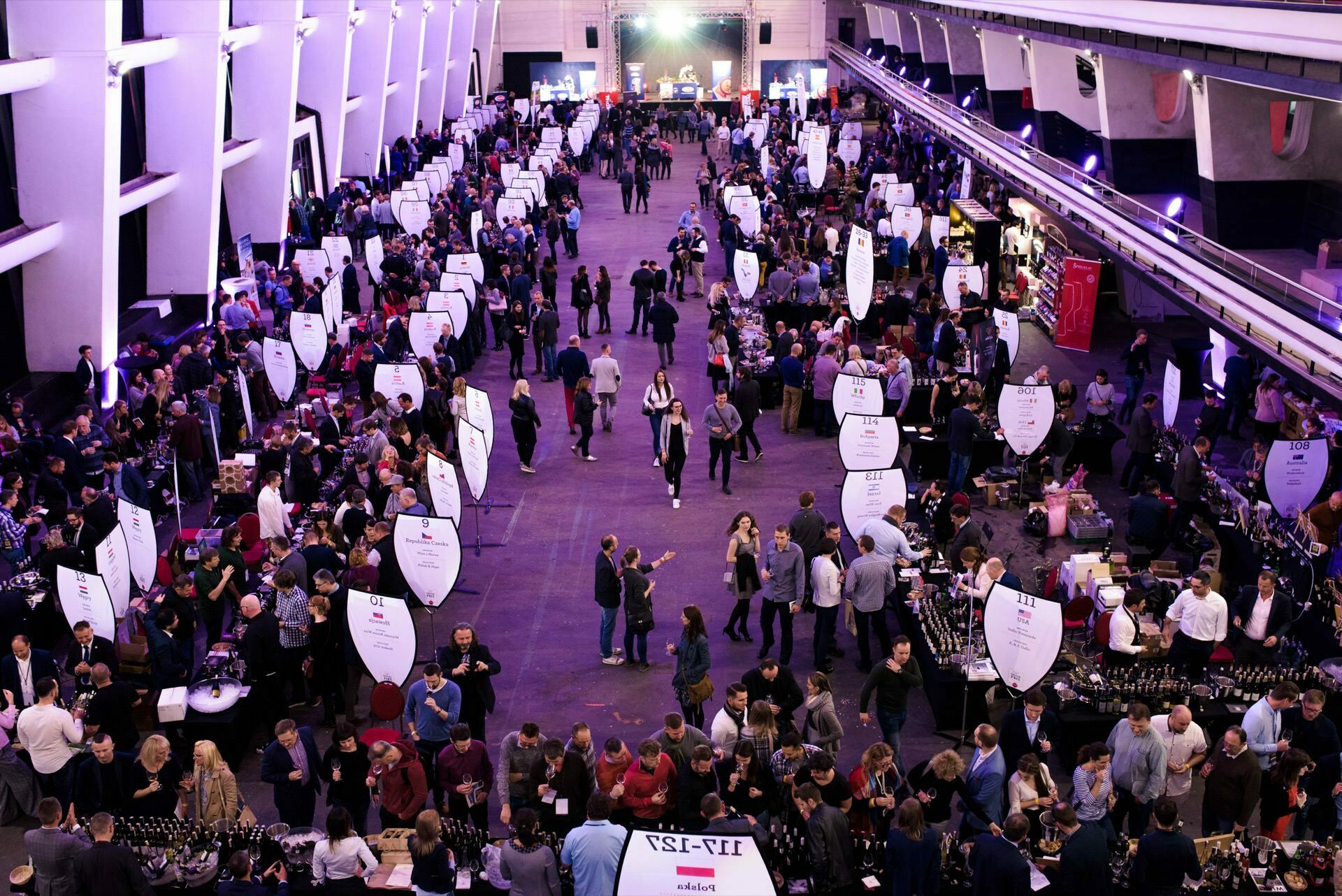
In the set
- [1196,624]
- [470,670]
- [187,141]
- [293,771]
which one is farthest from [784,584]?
[187,141]

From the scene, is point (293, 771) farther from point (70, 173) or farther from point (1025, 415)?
point (70, 173)

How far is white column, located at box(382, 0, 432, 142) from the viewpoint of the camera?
39219 mm

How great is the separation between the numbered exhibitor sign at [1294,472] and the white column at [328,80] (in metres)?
23.7

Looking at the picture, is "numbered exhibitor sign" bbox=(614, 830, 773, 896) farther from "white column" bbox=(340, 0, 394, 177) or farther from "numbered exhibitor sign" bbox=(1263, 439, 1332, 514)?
"white column" bbox=(340, 0, 394, 177)

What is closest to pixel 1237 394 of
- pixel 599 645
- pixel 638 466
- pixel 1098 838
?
pixel 638 466

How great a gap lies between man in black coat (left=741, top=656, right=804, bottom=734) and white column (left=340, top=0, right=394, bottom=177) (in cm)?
2883

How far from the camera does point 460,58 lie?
48.2m

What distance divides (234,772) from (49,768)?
1.38 meters

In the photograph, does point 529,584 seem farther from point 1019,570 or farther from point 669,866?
point 669,866

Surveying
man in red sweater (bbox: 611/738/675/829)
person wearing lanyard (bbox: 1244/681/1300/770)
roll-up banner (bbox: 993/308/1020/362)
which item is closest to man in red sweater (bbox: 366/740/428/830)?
man in red sweater (bbox: 611/738/675/829)

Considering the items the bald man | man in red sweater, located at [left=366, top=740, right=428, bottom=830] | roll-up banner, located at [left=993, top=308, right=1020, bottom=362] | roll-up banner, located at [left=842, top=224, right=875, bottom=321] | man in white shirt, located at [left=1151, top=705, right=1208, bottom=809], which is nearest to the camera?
man in red sweater, located at [left=366, top=740, right=428, bottom=830]

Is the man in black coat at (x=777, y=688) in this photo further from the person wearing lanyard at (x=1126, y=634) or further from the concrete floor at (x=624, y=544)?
the person wearing lanyard at (x=1126, y=634)

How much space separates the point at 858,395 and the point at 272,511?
22.5 feet

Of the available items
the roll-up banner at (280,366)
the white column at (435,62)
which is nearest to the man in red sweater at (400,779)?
the roll-up banner at (280,366)
